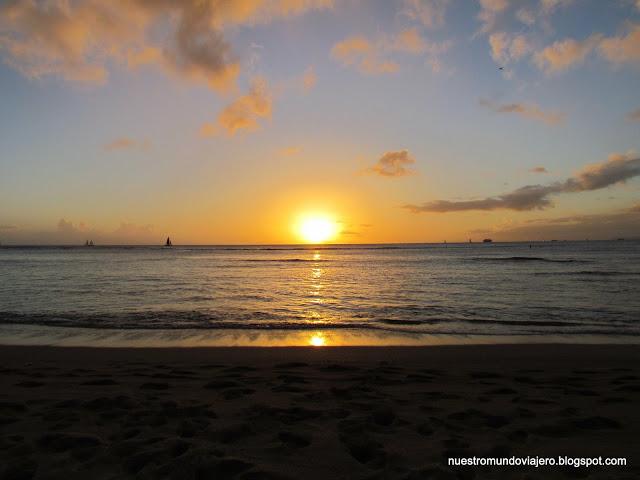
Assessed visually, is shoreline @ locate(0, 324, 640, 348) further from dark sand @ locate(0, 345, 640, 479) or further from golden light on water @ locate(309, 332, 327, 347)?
dark sand @ locate(0, 345, 640, 479)

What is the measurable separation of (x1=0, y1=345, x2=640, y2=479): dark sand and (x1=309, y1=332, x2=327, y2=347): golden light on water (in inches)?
74.3

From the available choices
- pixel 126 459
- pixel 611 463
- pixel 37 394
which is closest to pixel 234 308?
pixel 37 394

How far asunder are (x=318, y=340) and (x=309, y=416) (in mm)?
6099

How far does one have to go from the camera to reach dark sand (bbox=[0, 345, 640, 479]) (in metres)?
3.76

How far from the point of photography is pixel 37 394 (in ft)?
19.5

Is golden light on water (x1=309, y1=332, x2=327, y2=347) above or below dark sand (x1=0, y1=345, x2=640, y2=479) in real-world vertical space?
below

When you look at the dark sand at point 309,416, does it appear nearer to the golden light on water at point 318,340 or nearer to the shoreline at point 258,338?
the golden light on water at point 318,340

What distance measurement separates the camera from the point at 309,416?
5016 mm

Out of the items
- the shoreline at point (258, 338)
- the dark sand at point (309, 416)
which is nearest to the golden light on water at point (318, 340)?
the shoreline at point (258, 338)

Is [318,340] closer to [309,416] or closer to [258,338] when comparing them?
[258,338]

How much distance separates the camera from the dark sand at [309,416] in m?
3.76

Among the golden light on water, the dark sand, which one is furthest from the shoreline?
the dark sand

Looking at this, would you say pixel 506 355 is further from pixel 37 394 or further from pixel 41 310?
pixel 41 310

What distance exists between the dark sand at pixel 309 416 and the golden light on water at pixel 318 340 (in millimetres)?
1887
